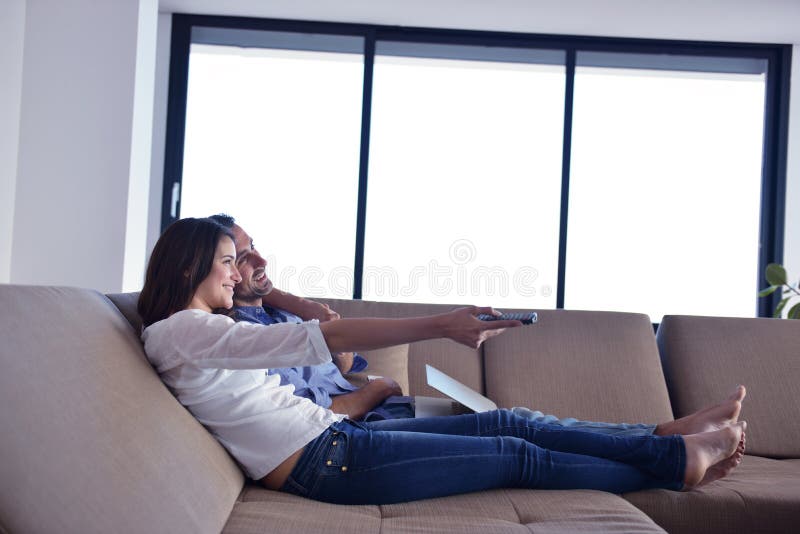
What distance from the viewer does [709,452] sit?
5.46 feet

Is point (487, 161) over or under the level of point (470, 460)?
over

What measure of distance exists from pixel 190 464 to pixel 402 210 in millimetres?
3487

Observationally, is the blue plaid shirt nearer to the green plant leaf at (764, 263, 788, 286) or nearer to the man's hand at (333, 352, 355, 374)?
the man's hand at (333, 352, 355, 374)

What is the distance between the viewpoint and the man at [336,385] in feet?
6.01

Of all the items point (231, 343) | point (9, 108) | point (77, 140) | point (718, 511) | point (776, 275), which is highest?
Answer: point (9, 108)

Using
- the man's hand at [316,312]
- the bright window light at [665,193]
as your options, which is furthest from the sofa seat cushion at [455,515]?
the bright window light at [665,193]

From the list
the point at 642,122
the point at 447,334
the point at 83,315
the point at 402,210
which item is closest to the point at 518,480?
the point at 447,334

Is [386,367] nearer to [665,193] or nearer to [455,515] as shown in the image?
[455,515]

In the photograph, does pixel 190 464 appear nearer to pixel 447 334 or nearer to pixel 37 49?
pixel 447 334

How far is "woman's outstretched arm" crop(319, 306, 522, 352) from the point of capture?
4.16 ft

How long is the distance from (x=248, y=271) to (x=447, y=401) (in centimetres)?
66

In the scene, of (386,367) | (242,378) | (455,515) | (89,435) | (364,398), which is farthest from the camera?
(386,367)

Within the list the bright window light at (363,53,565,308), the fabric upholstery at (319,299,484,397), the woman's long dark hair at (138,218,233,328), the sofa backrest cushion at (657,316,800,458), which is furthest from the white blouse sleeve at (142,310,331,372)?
the bright window light at (363,53,565,308)

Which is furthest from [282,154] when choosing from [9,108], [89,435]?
[89,435]
